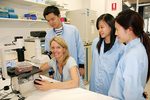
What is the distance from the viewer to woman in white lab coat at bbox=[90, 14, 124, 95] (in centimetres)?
157

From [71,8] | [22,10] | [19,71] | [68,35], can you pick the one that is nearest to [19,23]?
[22,10]

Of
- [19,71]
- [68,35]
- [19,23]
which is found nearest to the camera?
[19,71]

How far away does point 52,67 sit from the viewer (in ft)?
5.71

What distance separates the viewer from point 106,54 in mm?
1592

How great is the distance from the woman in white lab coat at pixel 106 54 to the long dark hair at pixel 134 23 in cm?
42

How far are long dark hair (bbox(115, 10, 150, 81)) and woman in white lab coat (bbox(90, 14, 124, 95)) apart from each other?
424mm

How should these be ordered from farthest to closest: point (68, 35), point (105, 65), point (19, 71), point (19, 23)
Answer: point (19, 23)
point (68, 35)
point (105, 65)
point (19, 71)

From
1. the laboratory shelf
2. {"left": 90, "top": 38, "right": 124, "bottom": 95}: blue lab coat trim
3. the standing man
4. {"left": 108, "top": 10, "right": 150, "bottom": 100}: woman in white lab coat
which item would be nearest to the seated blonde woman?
{"left": 90, "top": 38, "right": 124, "bottom": 95}: blue lab coat trim

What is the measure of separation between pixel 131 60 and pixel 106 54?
55 cm

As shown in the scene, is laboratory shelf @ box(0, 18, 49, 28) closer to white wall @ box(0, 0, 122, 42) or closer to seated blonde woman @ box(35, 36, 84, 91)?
white wall @ box(0, 0, 122, 42)

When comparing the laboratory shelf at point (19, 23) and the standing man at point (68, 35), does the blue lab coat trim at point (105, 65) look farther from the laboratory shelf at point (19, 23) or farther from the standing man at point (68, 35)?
the laboratory shelf at point (19, 23)

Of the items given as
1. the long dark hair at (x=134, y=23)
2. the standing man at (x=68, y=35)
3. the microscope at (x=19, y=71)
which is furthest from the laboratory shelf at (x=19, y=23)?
the long dark hair at (x=134, y=23)

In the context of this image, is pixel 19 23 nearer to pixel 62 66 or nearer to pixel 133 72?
pixel 62 66

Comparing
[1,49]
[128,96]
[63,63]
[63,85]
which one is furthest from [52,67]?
[128,96]
